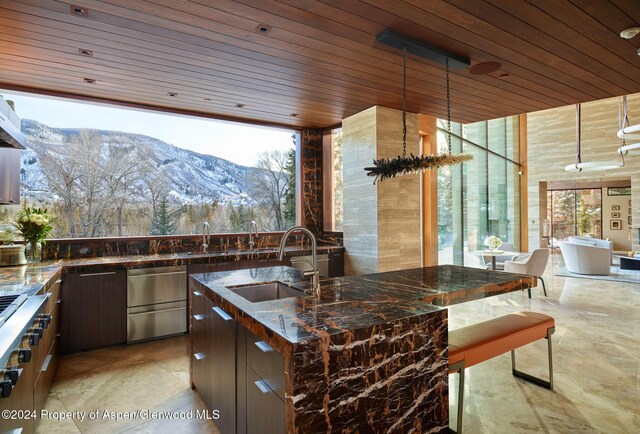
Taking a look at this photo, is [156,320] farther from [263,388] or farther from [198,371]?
[263,388]

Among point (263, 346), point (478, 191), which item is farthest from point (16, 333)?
point (478, 191)

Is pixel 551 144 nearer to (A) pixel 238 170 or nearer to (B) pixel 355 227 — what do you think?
(B) pixel 355 227

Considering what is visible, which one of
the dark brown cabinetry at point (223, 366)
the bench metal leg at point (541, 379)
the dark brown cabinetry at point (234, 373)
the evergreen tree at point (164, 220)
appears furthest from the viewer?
the evergreen tree at point (164, 220)

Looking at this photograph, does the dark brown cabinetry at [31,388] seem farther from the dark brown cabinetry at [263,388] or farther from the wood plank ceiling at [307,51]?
the wood plank ceiling at [307,51]

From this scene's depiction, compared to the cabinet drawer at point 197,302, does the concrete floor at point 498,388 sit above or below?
below

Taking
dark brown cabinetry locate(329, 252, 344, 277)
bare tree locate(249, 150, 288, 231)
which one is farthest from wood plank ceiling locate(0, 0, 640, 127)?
dark brown cabinetry locate(329, 252, 344, 277)

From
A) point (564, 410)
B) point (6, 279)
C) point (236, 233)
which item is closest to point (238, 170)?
point (236, 233)

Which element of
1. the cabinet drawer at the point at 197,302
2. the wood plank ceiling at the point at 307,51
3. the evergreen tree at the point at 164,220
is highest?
the wood plank ceiling at the point at 307,51

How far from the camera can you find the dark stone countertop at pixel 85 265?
2.32m

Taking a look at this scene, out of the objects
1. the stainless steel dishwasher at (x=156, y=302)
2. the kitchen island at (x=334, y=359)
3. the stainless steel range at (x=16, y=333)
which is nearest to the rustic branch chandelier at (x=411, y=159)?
the kitchen island at (x=334, y=359)

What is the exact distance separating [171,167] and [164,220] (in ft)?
2.65

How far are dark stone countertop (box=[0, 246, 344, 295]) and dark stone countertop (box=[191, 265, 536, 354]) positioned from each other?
1055 millimetres

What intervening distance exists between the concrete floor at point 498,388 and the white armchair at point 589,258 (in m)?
3.66

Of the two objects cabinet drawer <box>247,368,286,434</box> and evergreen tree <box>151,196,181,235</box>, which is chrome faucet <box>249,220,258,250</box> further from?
cabinet drawer <box>247,368,286,434</box>
